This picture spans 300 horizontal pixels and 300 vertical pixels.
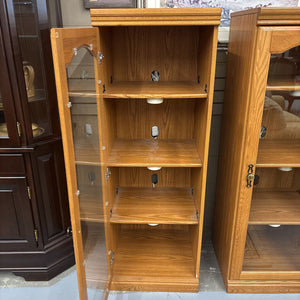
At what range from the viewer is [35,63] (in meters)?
1.46

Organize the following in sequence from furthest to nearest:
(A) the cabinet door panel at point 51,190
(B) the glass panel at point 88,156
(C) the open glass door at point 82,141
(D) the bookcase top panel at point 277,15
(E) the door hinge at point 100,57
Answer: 1. (A) the cabinet door panel at point 51,190
2. (E) the door hinge at point 100,57
3. (D) the bookcase top panel at point 277,15
4. (B) the glass panel at point 88,156
5. (C) the open glass door at point 82,141

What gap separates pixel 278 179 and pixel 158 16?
1.10 m

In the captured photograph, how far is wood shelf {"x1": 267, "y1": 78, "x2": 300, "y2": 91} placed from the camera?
4.42 ft

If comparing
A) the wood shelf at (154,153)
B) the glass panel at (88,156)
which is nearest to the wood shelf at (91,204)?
the glass panel at (88,156)

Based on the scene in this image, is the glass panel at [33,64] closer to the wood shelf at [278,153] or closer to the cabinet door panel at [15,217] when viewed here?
the cabinet door panel at [15,217]

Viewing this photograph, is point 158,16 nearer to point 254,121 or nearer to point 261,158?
point 254,121

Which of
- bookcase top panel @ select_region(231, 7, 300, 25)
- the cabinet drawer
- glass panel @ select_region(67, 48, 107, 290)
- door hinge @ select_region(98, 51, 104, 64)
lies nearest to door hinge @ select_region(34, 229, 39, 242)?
the cabinet drawer

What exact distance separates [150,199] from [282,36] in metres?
1.15

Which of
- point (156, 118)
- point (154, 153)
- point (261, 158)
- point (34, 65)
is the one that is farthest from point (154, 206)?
point (34, 65)

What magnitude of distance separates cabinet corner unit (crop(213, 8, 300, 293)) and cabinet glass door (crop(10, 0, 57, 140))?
984 mm

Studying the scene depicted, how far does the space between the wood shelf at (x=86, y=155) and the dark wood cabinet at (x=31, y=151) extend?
1.43 feet

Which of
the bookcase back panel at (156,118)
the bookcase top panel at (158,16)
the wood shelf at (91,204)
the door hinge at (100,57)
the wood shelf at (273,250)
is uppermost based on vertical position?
the bookcase top panel at (158,16)

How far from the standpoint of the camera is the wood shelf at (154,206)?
5.42ft

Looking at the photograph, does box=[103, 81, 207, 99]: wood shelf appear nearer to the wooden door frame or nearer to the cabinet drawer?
the wooden door frame
